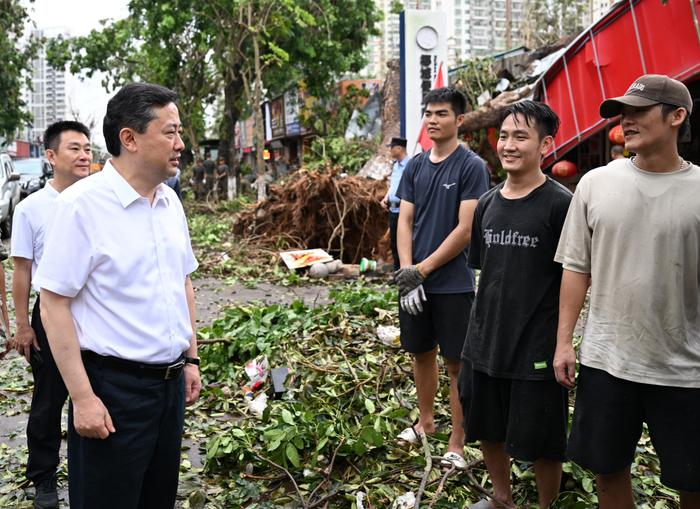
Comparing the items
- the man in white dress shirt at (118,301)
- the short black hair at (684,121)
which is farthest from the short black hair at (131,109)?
the short black hair at (684,121)

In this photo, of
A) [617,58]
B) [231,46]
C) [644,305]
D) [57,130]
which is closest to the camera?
[644,305]

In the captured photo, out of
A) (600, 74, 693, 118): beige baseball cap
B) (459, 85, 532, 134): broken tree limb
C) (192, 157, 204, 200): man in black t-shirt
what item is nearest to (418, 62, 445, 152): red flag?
(459, 85, 532, 134): broken tree limb

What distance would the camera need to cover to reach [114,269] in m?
2.39

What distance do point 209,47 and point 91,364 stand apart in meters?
21.4

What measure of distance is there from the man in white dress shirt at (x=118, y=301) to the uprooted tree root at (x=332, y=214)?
939cm

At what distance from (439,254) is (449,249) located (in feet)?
0.20

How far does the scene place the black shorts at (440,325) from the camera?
4102 mm

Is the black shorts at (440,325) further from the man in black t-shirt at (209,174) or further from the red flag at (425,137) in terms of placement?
the man in black t-shirt at (209,174)

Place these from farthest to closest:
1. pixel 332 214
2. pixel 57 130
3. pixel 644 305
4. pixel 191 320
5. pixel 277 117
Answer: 1. pixel 277 117
2. pixel 332 214
3. pixel 57 130
4. pixel 191 320
5. pixel 644 305

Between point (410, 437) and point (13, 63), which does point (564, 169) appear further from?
point (13, 63)

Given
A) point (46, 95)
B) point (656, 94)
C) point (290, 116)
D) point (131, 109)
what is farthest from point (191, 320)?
point (46, 95)

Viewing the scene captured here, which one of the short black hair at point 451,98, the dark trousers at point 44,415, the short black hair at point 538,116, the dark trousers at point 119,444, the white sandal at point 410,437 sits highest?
the short black hair at point 451,98

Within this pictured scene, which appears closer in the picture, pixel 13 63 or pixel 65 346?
pixel 65 346

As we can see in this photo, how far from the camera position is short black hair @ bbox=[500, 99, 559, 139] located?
326 centimetres
